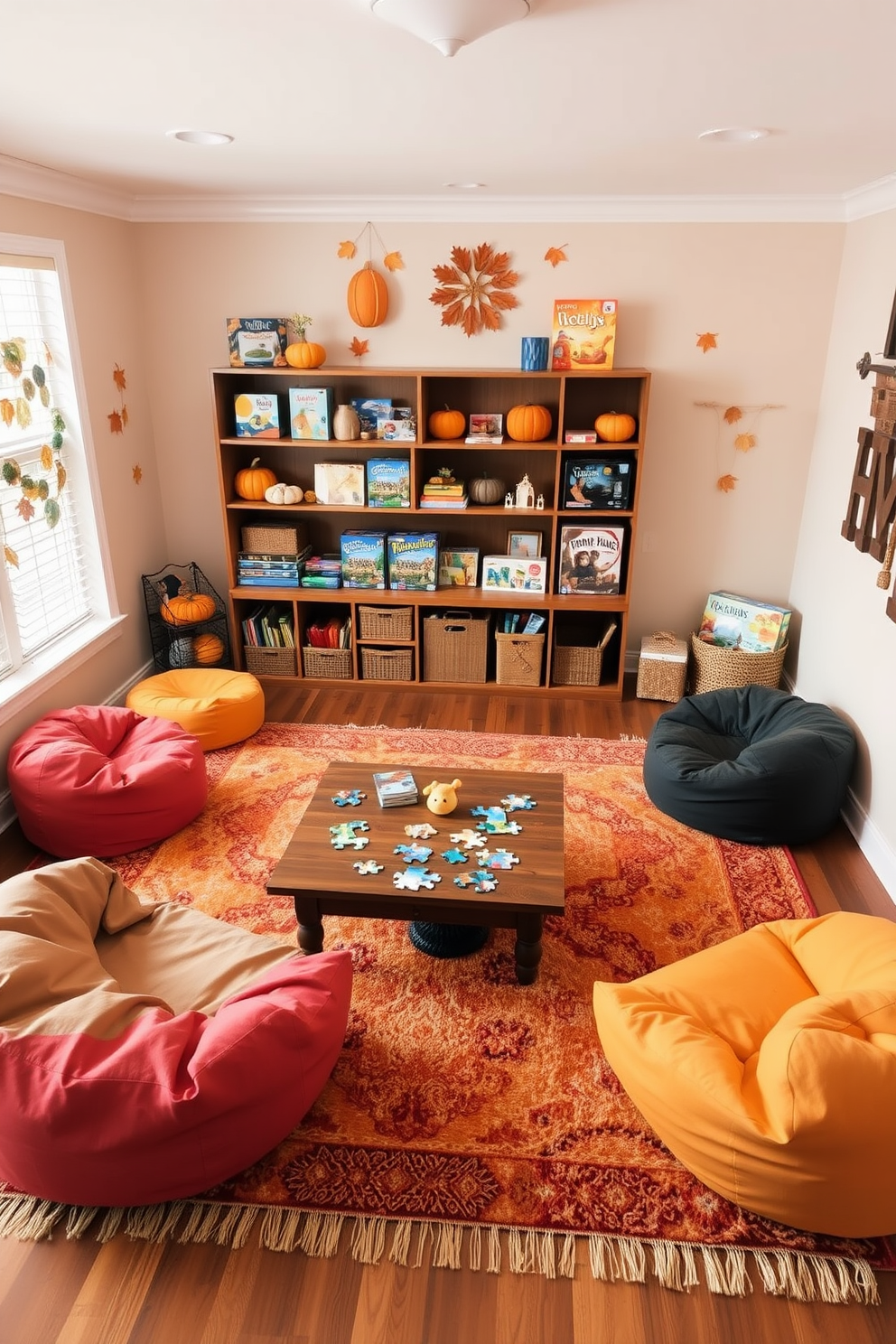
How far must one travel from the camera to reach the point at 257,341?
4418mm

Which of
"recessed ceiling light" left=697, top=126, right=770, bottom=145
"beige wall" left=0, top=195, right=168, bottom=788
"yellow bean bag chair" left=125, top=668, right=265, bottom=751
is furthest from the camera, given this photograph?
"yellow bean bag chair" left=125, top=668, right=265, bottom=751

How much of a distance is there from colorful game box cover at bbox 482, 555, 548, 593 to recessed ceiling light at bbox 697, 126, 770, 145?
83.5 inches

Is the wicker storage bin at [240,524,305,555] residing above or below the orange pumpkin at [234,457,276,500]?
below

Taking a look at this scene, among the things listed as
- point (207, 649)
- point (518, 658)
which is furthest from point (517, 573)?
point (207, 649)

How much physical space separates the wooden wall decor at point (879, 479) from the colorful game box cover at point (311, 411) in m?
2.46

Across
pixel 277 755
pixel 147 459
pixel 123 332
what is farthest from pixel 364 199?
pixel 277 755

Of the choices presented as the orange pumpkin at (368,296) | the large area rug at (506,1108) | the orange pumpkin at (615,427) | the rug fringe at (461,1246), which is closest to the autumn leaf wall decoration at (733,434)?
the orange pumpkin at (615,427)

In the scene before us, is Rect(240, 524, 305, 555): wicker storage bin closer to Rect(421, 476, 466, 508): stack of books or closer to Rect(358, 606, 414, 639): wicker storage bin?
Rect(358, 606, 414, 639): wicker storage bin

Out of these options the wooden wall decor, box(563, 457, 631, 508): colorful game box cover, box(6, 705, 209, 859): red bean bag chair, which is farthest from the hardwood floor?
box(563, 457, 631, 508): colorful game box cover

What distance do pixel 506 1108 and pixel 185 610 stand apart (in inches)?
123

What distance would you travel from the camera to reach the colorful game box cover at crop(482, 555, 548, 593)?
15.2 ft

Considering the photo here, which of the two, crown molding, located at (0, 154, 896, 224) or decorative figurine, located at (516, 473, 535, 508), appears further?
decorative figurine, located at (516, 473, 535, 508)

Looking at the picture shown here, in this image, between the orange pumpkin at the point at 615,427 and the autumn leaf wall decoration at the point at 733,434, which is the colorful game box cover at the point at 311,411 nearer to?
the orange pumpkin at the point at 615,427

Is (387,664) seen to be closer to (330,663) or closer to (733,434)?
(330,663)
